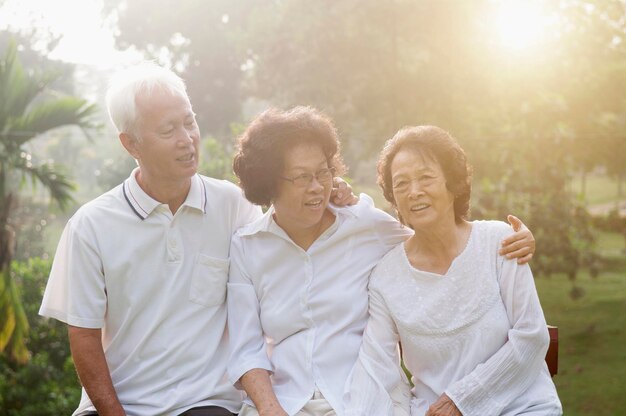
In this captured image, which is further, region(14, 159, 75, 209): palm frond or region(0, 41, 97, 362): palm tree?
region(14, 159, 75, 209): palm frond

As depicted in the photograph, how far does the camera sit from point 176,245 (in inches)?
119

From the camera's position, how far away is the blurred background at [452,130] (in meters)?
Result: 6.83

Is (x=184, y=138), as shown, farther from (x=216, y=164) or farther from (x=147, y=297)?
(x=216, y=164)

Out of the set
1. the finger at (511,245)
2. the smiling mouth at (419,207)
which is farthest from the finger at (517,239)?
the smiling mouth at (419,207)

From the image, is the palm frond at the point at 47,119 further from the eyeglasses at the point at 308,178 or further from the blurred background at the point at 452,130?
the eyeglasses at the point at 308,178

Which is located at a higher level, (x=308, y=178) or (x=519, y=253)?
(x=308, y=178)

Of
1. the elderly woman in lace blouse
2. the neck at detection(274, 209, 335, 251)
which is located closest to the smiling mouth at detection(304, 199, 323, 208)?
the neck at detection(274, 209, 335, 251)

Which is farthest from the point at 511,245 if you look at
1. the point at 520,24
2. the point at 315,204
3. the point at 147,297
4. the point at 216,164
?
the point at 520,24

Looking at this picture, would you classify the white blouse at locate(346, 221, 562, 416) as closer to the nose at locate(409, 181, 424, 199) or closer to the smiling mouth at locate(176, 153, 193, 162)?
the nose at locate(409, 181, 424, 199)

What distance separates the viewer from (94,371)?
9.48ft

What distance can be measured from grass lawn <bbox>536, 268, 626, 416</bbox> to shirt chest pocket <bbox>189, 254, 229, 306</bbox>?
451 centimetres

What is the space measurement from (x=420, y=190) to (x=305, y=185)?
1.26 feet

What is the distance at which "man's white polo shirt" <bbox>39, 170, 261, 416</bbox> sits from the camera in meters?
2.96

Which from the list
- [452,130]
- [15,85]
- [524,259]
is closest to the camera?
[524,259]
